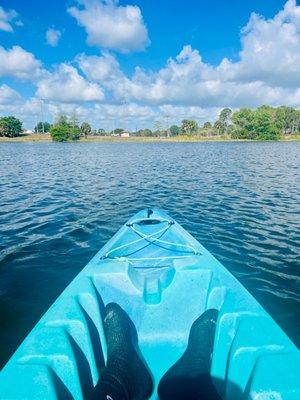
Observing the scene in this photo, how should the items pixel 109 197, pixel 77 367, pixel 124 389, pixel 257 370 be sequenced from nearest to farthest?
pixel 257 370 < pixel 124 389 < pixel 77 367 < pixel 109 197

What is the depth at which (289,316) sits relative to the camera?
6.05m

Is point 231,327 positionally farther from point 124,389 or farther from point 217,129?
point 217,129

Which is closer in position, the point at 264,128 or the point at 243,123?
the point at 264,128

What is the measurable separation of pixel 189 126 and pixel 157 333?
527 feet

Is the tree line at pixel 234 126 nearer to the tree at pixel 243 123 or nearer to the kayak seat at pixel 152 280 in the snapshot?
the tree at pixel 243 123

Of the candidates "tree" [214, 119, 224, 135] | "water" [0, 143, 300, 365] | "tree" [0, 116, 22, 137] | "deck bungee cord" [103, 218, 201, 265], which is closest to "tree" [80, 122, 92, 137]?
"tree" [0, 116, 22, 137]

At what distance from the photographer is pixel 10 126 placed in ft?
447

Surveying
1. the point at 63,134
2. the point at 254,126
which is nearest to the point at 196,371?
the point at 63,134

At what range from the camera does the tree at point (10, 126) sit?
5256 inches

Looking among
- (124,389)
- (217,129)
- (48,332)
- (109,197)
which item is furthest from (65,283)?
(217,129)

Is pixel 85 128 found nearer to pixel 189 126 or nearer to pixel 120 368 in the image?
pixel 189 126

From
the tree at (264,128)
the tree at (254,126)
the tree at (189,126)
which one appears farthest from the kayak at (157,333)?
the tree at (189,126)

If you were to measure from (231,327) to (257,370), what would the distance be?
2.78 ft

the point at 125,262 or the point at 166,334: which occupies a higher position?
the point at 125,262
